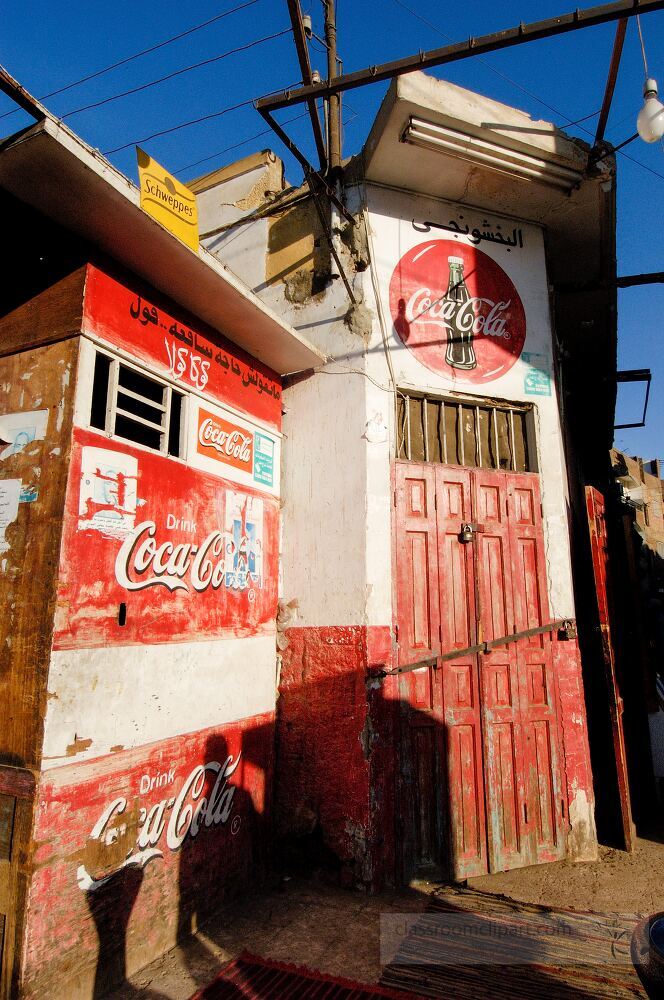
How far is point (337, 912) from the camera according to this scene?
4.84 meters

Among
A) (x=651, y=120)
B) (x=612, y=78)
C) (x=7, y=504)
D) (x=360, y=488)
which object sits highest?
(x=612, y=78)

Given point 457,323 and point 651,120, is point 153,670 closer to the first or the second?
point 457,323

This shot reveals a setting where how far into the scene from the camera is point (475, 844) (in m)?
5.52

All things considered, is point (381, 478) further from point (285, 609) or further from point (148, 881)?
point (148, 881)

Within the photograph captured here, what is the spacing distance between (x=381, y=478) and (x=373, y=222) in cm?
297

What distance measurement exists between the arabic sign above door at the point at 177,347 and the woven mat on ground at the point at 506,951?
15.4 ft

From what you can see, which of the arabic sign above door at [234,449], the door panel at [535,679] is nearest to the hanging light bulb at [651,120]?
the door panel at [535,679]

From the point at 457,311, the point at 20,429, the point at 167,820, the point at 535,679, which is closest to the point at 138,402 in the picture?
the point at 20,429

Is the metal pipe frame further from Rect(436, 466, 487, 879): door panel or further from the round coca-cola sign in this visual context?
Rect(436, 466, 487, 879): door panel

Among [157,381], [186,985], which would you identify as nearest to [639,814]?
[186,985]

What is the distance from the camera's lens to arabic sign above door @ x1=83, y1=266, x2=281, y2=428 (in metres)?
4.38

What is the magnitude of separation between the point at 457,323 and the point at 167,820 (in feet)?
18.5

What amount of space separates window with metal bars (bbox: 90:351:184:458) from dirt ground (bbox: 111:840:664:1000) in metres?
3.71

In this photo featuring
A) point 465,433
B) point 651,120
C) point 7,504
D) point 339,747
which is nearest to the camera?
point 7,504
